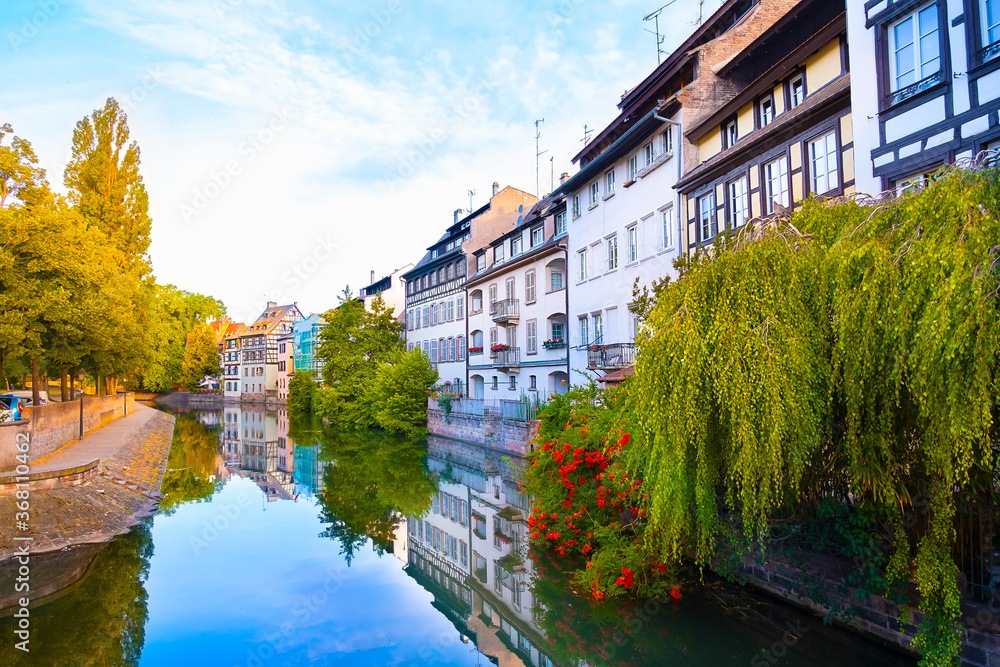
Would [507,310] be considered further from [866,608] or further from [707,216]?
[866,608]

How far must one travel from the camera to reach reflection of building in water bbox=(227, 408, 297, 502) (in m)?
22.2

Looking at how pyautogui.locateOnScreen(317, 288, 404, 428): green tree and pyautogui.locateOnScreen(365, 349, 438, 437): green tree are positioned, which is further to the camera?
pyautogui.locateOnScreen(317, 288, 404, 428): green tree

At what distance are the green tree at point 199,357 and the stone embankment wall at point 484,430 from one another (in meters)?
59.9

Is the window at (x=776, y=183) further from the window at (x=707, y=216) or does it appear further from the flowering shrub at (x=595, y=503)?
the flowering shrub at (x=595, y=503)

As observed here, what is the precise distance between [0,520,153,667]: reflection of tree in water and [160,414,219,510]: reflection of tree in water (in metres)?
6.87

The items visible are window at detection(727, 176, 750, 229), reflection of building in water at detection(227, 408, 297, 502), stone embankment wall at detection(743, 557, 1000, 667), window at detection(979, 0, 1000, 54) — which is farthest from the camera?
reflection of building in water at detection(227, 408, 297, 502)

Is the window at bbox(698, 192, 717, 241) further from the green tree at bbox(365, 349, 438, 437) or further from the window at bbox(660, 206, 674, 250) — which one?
the green tree at bbox(365, 349, 438, 437)

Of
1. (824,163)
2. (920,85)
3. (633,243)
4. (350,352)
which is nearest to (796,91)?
A: (824,163)

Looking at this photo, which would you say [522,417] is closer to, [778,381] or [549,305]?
[549,305]

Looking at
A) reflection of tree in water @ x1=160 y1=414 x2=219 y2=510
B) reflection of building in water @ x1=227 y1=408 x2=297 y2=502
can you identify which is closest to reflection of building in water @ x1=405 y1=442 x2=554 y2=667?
reflection of building in water @ x1=227 y1=408 x2=297 y2=502

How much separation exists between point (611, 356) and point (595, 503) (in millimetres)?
10022

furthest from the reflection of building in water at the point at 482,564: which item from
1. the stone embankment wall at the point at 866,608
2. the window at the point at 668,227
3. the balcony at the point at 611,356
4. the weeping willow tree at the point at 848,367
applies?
the window at the point at 668,227

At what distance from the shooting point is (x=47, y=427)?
1756cm

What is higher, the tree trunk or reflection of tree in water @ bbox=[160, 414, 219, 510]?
the tree trunk
